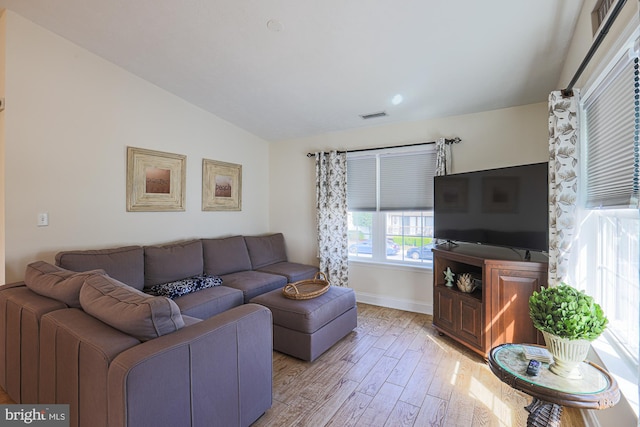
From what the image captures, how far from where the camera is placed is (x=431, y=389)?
2229 millimetres

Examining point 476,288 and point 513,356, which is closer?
point 513,356

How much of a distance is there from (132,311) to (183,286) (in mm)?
1738

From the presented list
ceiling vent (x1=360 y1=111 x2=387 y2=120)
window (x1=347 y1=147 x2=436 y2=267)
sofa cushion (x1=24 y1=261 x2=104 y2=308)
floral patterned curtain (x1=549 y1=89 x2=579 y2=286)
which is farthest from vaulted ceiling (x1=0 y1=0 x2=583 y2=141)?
sofa cushion (x1=24 y1=261 x2=104 y2=308)

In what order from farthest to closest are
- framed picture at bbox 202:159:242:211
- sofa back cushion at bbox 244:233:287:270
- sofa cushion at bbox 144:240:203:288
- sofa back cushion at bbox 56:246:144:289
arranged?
1. sofa back cushion at bbox 244:233:287:270
2. framed picture at bbox 202:159:242:211
3. sofa cushion at bbox 144:240:203:288
4. sofa back cushion at bbox 56:246:144:289

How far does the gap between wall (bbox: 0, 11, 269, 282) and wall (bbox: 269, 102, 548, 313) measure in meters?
1.51

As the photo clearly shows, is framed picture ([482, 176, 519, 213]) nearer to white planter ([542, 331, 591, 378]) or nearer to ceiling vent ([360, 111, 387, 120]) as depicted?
ceiling vent ([360, 111, 387, 120])

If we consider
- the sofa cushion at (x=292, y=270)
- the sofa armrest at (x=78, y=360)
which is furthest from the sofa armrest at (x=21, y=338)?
the sofa cushion at (x=292, y=270)

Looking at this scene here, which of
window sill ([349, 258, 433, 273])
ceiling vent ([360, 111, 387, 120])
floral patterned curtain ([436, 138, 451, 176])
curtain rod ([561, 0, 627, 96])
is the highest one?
ceiling vent ([360, 111, 387, 120])

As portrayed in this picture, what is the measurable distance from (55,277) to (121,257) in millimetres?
992

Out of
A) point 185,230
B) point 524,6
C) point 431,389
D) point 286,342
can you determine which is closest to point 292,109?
point 185,230

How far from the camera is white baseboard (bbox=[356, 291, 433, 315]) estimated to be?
12.4ft

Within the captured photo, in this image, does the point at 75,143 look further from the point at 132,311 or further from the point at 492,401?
the point at 492,401

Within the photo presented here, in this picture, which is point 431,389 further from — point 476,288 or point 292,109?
point 292,109

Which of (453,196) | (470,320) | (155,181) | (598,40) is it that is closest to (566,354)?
(470,320)
